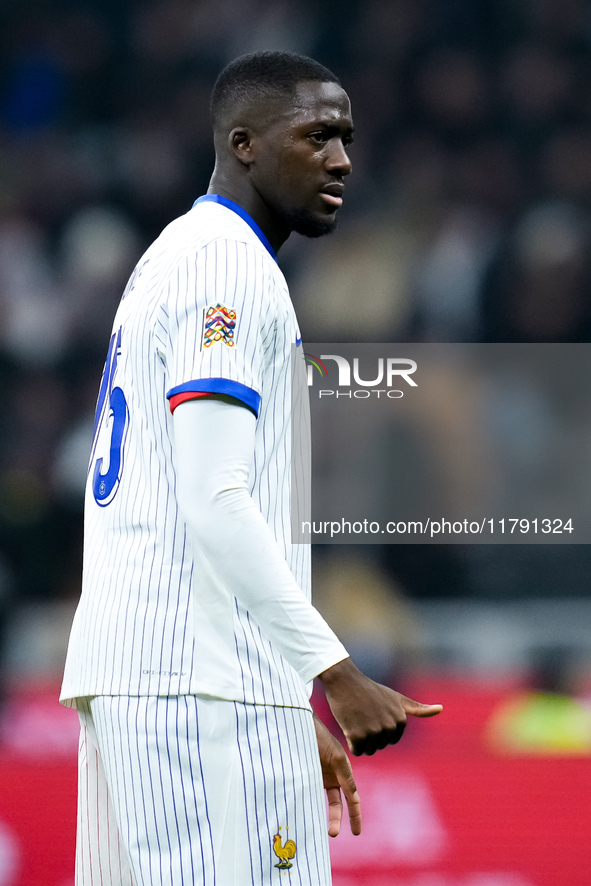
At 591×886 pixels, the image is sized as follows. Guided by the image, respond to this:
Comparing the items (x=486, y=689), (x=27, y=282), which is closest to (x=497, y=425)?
(x=486, y=689)

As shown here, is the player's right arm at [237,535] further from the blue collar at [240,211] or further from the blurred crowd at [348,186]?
the blurred crowd at [348,186]

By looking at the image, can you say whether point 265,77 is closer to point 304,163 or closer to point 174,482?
point 304,163

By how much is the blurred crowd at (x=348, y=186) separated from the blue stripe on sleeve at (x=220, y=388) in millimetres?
2017

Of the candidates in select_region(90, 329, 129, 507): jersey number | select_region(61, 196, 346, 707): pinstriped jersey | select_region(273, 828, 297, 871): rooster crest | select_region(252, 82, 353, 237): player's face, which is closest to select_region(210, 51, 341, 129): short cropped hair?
select_region(252, 82, 353, 237): player's face

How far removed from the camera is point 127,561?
4.00 ft

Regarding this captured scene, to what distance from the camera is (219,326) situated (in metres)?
1.17

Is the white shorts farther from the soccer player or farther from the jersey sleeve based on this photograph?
the jersey sleeve

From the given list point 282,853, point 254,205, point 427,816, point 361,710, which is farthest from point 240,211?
point 427,816

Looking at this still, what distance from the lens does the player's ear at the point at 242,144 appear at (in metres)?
1.43

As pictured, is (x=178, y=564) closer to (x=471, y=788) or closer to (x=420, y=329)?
(x=471, y=788)

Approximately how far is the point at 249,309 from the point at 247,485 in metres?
0.20

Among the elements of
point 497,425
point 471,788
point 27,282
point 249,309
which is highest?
point 27,282

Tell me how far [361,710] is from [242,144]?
764 millimetres

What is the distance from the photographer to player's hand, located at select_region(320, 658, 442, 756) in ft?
3.64
